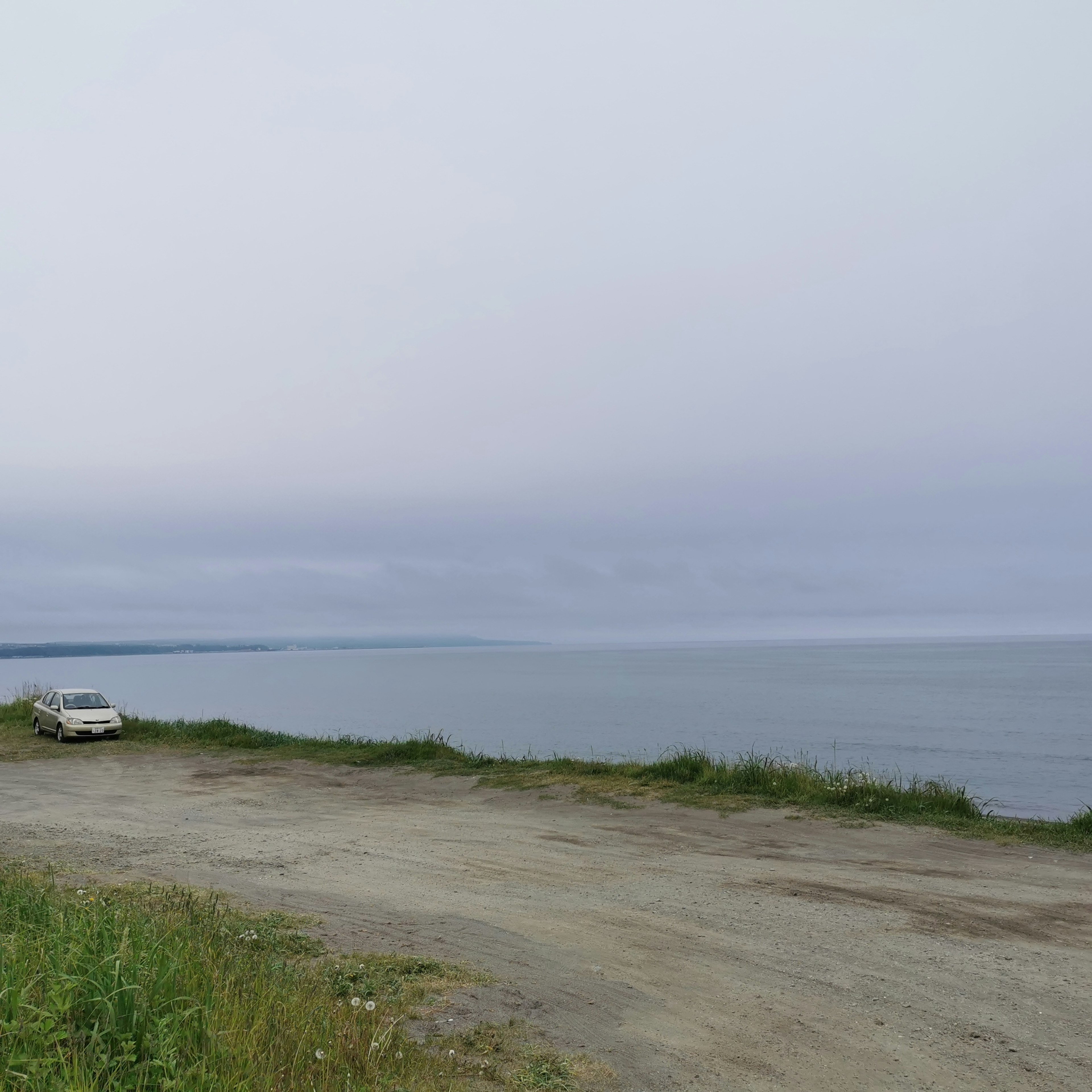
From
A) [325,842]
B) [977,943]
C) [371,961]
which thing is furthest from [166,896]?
[977,943]

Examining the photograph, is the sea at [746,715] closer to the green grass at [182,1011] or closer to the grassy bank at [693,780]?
the grassy bank at [693,780]

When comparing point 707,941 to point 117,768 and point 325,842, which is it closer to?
point 325,842

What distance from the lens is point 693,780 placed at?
722 inches

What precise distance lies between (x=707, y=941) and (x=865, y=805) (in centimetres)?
816

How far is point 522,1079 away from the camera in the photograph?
5703 millimetres

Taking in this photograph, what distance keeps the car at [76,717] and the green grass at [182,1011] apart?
23.1 m

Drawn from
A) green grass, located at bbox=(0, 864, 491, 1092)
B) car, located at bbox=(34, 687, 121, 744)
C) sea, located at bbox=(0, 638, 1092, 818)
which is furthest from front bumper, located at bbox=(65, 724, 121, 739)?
green grass, located at bbox=(0, 864, 491, 1092)

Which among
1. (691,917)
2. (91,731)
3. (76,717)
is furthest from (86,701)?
(691,917)

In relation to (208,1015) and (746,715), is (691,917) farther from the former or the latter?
(746,715)

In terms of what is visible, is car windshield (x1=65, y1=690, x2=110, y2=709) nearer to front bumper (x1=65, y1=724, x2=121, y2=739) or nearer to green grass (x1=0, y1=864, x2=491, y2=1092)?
front bumper (x1=65, y1=724, x2=121, y2=739)

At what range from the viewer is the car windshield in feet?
94.9

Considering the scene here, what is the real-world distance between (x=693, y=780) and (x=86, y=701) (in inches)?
883

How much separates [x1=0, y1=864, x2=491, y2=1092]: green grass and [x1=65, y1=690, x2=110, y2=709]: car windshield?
2440 centimetres

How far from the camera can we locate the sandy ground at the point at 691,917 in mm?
6207
